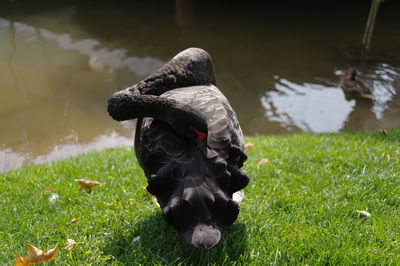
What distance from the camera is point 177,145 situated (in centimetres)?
220

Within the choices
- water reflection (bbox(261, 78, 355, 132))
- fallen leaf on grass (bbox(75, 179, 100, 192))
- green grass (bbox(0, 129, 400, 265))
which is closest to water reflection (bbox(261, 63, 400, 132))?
water reflection (bbox(261, 78, 355, 132))

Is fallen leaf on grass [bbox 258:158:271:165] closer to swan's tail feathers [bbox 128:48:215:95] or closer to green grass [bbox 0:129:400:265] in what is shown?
green grass [bbox 0:129:400:265]

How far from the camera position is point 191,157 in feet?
6.96

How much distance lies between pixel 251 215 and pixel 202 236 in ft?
4.00

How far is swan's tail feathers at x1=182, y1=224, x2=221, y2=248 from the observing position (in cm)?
187

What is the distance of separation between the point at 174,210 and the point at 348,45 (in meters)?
11.9

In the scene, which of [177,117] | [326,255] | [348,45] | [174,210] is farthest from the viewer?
[348,45]

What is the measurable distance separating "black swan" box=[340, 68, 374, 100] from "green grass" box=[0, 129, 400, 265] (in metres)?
4.33

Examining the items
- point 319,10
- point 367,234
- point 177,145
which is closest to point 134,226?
point 177,145

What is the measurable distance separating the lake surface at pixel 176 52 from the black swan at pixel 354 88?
0.65ft

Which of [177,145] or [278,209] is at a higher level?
[177,145]

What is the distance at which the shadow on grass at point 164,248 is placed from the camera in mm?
2412

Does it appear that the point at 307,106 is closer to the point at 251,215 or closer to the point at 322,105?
the point at 322,105

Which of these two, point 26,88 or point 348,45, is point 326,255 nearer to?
point 26,88
